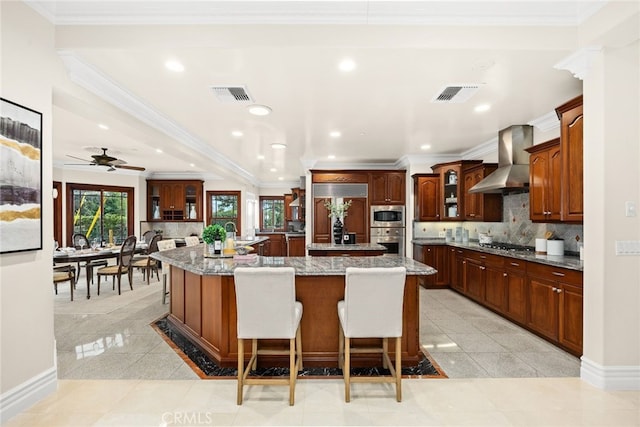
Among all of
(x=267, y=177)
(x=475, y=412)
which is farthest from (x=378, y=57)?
(x=267, y=177)

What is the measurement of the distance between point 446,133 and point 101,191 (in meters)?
8.37

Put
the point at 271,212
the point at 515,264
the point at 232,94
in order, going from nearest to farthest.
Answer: the point at 232,94 → the point at 515,264 → the point at 271,212

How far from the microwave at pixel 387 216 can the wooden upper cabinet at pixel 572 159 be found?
3.68 m

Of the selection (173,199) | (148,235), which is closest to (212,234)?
(148,235)

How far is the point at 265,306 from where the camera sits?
224cm

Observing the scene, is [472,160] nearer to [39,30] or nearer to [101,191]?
[39,30]

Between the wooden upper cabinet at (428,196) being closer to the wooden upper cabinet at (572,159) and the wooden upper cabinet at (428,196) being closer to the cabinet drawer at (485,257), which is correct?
the cabinet drawer at (485,257)

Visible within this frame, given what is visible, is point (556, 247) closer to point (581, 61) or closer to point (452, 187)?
point (581, 61)

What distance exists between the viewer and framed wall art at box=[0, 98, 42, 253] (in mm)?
1976

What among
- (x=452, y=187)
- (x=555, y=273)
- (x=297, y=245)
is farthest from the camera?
(x=297, y=245)

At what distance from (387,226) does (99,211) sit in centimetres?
737

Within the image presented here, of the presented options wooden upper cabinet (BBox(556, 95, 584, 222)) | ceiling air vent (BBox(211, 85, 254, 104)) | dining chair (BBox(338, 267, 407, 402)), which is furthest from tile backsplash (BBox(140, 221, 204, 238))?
wooden upper cabinet (BBox(556, 95, 584, 222))

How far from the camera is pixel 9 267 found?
203 cm

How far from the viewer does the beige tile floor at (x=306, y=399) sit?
2.07 meters
